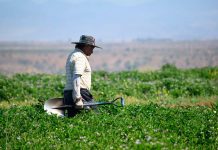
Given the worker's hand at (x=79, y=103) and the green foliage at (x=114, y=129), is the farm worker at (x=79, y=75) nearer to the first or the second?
the worker's hand at (x=79, y=103)

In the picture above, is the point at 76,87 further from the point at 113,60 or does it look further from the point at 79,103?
the point at 113,60

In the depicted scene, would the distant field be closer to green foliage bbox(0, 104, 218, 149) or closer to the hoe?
the hoe

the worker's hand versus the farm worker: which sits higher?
the farm worker

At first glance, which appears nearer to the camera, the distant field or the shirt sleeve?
the shirt sleeve

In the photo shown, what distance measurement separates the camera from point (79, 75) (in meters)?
12.3

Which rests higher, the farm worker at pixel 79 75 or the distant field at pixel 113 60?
the distant field at pixel 113 60

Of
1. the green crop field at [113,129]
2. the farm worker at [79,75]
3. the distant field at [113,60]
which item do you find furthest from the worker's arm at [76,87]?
the distant field at [113,60]

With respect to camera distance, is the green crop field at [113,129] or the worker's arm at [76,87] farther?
the worker's arm at [76,87]

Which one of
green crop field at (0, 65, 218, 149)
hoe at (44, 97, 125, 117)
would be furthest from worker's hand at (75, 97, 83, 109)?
hoe at (44, 97, 125, 117)

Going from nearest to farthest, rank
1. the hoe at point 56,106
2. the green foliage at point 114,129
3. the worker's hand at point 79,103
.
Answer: the green foliage at point 114,129, the worker's hand at point 79,103, the hoe at point 56,106

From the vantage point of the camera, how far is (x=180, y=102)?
60.8 feet

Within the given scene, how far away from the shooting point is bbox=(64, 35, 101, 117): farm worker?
1228 centimetres

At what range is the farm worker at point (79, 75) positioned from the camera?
1228cm

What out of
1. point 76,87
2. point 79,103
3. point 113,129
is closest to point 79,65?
point 76,87
